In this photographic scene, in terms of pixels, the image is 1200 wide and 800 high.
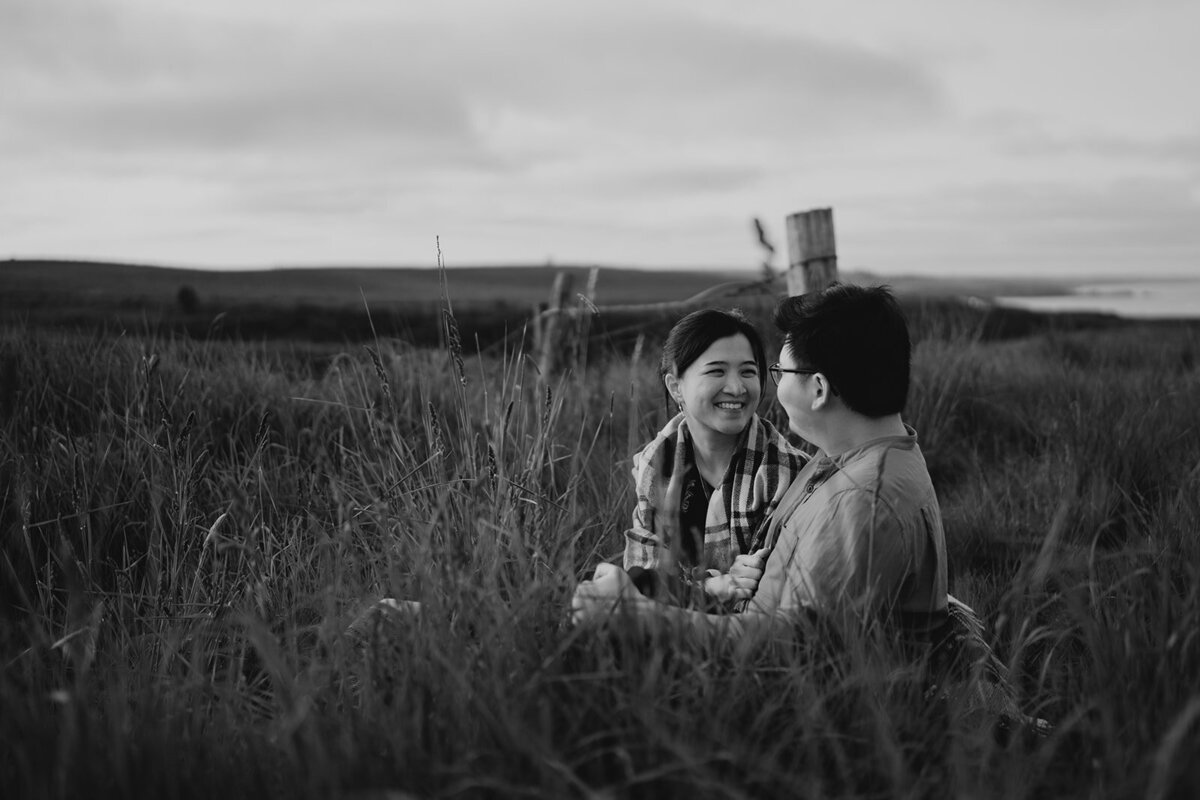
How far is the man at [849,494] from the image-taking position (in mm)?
2078

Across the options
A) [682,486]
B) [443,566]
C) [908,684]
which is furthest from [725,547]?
[443,566]

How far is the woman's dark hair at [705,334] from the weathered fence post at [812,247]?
2.15 m

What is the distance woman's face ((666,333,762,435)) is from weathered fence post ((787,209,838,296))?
2.24 metres

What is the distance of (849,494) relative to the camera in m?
2.13

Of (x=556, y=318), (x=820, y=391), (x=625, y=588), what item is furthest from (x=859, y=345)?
(x=556, y=318)

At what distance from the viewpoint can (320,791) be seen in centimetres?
151

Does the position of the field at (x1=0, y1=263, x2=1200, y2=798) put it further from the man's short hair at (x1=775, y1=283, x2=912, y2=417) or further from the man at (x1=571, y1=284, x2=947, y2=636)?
the man's short hair at (x1=775, y1=283, x2=912, y2=417)

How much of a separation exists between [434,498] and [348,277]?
4544 cm

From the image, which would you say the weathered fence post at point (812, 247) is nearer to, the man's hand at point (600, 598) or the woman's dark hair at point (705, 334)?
the woman's dark hair at point (705, 334)

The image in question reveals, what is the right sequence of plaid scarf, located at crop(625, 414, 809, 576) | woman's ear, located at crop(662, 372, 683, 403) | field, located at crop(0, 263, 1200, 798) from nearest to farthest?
1. field, located at crop(0, 263, 1200, 798)
2. plaid scarf, located at crop(625, 414, 809, 576)
3. woman's ear, located at crop(662, 372, 683, 403)

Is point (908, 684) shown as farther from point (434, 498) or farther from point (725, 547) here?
point (434, 498)

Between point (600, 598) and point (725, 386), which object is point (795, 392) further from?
point (600, 598)

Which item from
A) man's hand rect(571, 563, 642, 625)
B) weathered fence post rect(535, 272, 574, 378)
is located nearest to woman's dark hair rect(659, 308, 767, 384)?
man's hand rect(571, 563, 642, 625)

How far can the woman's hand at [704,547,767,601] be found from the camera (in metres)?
2.41
